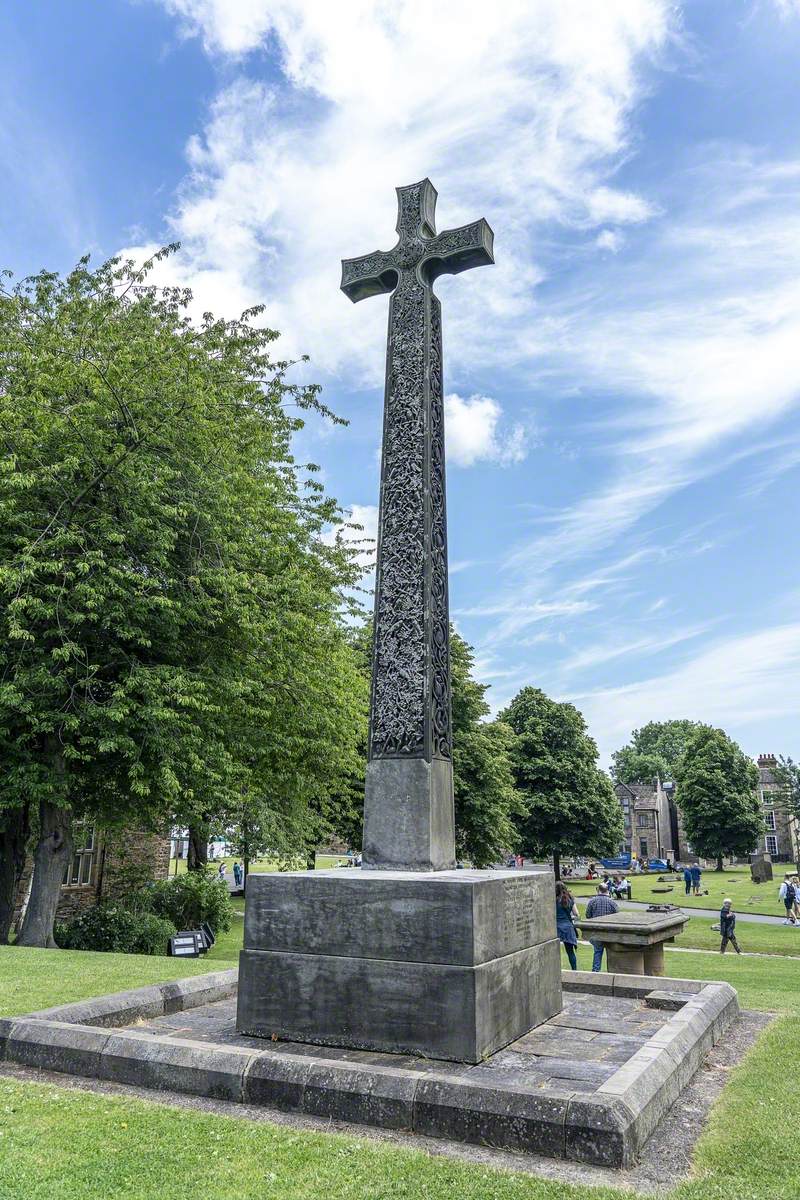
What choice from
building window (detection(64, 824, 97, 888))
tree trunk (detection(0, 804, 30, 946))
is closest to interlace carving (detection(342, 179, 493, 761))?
tree trunk (detection(0, 804, 30, 946))

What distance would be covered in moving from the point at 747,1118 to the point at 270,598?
1327cm

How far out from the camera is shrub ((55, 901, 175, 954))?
770 inches

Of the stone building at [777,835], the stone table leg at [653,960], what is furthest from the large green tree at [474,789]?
the stone building at [777,835]

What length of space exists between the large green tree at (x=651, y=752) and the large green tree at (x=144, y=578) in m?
99.1

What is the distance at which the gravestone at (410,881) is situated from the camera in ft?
20.2

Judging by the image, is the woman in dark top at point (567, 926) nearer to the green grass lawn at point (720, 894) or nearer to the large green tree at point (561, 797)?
the green grass lawn at point (720, 894)

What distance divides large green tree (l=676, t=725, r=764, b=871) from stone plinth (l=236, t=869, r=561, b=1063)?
59142 mm

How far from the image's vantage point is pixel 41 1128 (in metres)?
4.98

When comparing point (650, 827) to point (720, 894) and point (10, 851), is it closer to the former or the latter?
point (720, 894)

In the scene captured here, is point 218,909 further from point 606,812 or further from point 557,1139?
point 606,812

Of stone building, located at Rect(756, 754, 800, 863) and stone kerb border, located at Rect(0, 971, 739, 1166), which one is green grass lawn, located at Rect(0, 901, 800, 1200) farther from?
stone building, located at Rect(756, 754, 800, 863)

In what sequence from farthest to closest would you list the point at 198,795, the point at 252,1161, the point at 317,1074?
the point at 198,795, the point at 317,1074, the point at 252,1161

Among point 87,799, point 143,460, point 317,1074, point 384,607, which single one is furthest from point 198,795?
point 317,1074

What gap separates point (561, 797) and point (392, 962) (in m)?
40.6
